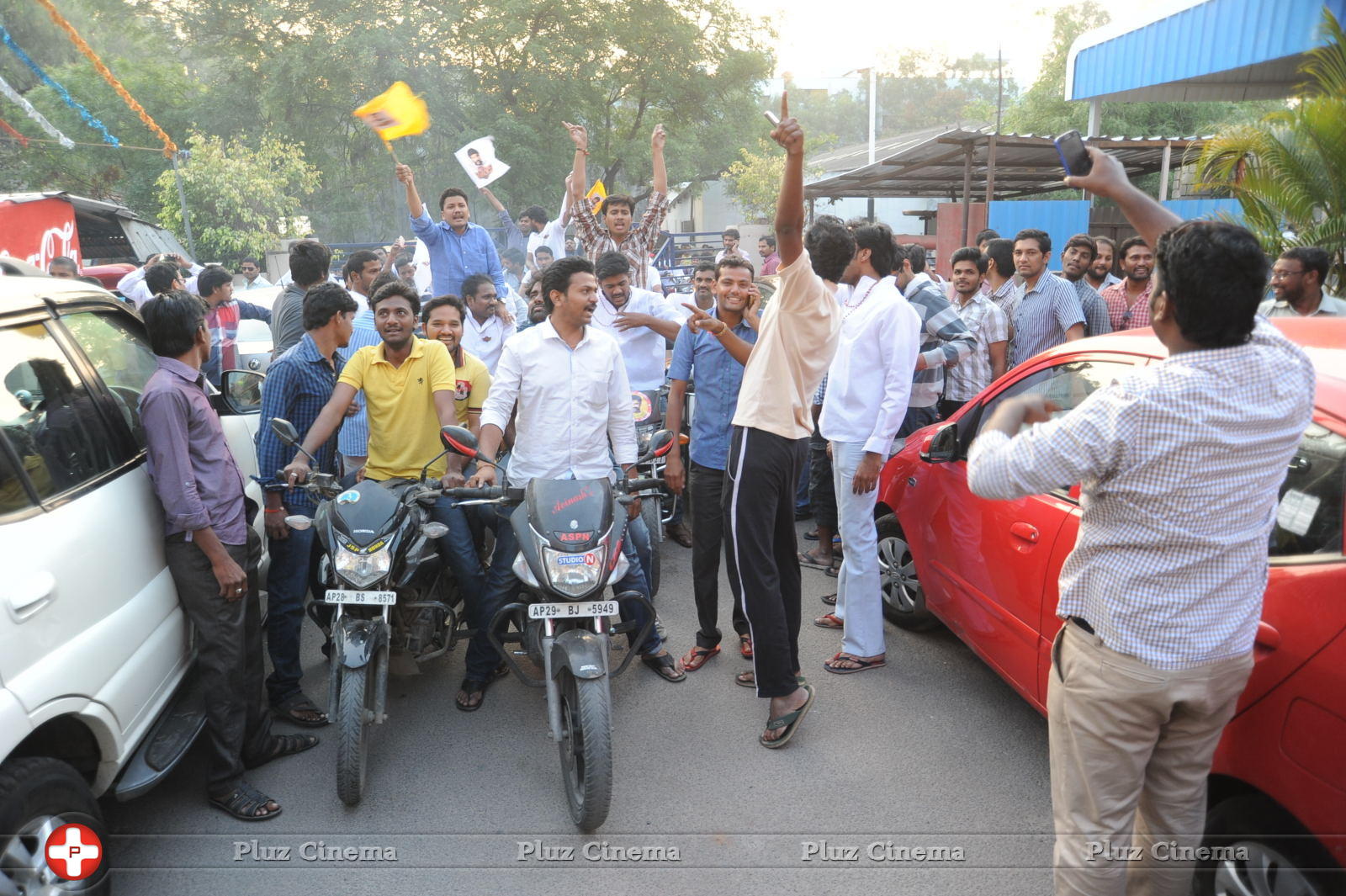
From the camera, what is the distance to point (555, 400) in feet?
13.4

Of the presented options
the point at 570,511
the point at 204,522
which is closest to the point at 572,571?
the point at 570,511

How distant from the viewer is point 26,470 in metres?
2.61

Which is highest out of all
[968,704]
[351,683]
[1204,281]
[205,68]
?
[205,68]

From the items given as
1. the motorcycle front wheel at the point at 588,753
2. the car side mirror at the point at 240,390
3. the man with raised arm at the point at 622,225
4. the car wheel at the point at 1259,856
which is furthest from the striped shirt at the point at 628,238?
the car wheel at the point at 1259,856

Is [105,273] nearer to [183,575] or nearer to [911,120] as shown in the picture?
[183,575]

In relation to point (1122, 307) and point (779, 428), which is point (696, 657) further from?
point (1122, 307)

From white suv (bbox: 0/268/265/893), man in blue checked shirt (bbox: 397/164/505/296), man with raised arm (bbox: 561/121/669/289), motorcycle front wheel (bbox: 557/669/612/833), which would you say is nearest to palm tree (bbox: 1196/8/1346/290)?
man with raised arm (bbox: 561/121/669/289)

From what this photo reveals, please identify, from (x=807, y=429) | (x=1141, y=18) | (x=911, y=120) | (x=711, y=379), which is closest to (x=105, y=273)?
(x=711, y=379)

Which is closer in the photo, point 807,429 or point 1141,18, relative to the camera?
point 807,429

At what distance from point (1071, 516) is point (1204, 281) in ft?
4.57

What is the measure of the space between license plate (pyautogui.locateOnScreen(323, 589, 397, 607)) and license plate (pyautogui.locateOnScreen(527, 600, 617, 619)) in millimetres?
562

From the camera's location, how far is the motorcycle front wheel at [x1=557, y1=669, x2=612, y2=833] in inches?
124

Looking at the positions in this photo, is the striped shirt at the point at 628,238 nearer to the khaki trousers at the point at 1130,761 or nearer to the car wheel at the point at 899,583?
the car wheel at the point at 899,583

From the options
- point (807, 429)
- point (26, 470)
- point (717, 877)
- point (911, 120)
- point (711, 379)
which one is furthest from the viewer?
point (911, 120)
